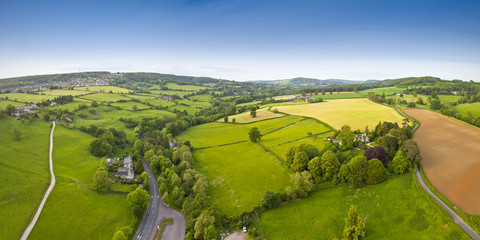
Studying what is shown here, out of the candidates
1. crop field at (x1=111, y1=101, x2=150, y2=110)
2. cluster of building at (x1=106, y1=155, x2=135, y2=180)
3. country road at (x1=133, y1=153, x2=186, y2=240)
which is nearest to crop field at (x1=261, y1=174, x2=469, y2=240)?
country road at (x1=133, y1=153, x2=186, y2=240)

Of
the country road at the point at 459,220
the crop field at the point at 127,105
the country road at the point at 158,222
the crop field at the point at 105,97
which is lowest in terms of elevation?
the country road at the point at 158,222

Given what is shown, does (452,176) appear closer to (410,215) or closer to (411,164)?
(411,164)

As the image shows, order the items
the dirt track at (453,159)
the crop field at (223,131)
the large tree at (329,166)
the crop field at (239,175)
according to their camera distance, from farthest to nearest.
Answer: the crop field at (223,131), the large tree at (329,166), the crop field at (239,175), the dirt track at (453,159)

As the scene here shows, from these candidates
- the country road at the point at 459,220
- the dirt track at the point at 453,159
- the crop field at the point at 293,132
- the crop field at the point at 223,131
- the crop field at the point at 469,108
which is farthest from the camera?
the crop field at the point at 469,108

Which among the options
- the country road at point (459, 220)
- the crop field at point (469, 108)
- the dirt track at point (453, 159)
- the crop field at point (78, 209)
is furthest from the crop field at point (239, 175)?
the crop field at point (469, 108)

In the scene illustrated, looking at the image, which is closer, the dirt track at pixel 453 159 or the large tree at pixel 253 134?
the dirt track at pixel 453 159

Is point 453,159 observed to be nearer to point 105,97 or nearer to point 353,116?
point 353,116

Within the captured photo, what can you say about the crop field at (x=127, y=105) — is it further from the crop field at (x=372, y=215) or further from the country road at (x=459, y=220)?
the country road at (x=459, y=220)
